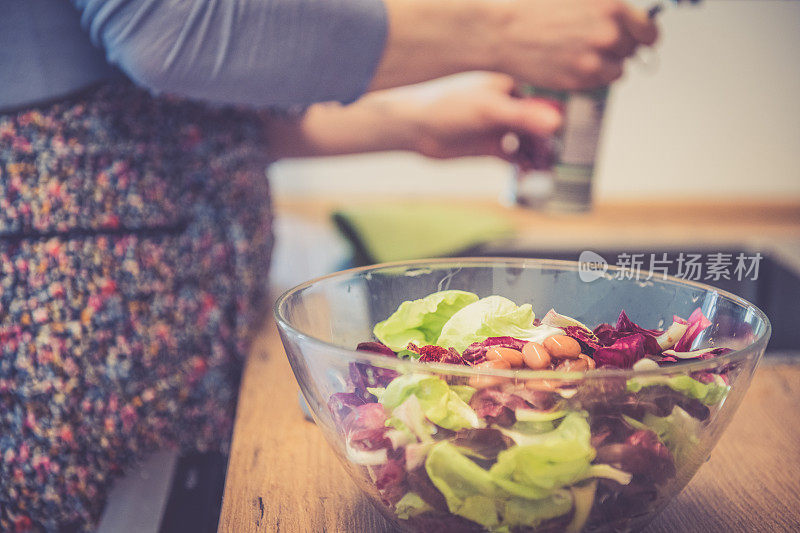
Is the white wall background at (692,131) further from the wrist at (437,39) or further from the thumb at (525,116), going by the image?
the wrist at (437,39)

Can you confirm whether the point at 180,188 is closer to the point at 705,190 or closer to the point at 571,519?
the point at 571,519

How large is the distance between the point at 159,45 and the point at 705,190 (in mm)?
1955

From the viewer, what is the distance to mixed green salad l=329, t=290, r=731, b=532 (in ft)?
1.17

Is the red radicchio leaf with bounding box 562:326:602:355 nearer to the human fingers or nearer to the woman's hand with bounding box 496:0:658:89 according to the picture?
the woman's hand with bounding box 496:0:658:89

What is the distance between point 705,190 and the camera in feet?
7.09

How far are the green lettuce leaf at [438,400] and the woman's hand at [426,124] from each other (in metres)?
0.79

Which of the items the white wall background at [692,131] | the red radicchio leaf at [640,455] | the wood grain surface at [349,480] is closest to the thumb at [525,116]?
the wood grain surface at [349,480]

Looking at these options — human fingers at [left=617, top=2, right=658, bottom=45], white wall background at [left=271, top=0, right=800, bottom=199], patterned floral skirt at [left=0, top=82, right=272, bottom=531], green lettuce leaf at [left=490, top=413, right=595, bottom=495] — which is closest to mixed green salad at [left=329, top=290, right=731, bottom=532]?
green lettuce leaf at [left=490, top=413, right=595, bottom=495]

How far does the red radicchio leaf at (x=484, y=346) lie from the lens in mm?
426

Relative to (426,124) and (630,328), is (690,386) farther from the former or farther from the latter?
(426,124)

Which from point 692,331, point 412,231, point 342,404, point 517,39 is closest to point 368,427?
point 342,404

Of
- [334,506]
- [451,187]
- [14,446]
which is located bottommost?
[451,187]

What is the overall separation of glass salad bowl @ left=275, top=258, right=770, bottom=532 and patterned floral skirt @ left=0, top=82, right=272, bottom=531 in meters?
0.39

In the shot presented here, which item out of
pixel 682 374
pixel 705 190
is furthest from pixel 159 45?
pixel 705 190
